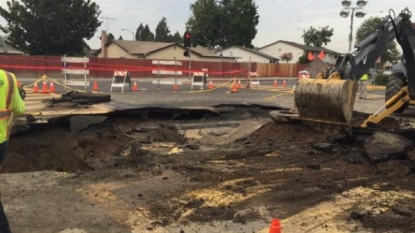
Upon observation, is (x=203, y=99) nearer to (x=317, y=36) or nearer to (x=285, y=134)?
(x=285, y=134)

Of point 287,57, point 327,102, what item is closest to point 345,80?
point 327,102

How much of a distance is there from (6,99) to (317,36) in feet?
364

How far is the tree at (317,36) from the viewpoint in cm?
10875

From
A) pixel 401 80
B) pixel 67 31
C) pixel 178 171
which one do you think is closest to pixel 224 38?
pixel 67 31

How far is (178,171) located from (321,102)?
326 cm

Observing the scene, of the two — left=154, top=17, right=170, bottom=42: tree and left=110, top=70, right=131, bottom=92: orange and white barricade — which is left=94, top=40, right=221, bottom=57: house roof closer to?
left=110, top=70, right=131, bottom=92: orange and white barricade

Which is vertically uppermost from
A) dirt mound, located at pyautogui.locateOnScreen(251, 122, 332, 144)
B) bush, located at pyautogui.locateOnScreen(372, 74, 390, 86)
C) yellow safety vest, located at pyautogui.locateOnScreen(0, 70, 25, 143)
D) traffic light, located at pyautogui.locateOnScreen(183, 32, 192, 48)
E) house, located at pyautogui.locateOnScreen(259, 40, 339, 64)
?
house, located at pyautogui.locateOnScreen(259, 40, 339, 64)

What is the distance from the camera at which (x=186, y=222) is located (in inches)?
197

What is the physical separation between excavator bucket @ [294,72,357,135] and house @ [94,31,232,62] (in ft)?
162

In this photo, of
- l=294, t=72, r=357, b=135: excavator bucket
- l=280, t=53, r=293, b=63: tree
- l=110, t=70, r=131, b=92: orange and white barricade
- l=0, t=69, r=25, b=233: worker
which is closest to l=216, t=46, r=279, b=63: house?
l=280, t=53, r=293, b=63: tree

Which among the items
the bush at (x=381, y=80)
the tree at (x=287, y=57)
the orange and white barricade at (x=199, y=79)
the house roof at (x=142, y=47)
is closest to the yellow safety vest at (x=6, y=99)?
the orange and white barricade at (x=199, y=79)

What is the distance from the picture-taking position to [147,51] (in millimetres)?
58781

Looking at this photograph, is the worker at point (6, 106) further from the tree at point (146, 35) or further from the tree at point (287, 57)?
the tree at point (146, 35)

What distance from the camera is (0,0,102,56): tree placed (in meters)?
48.5
